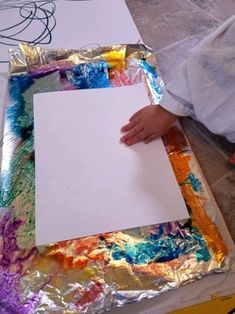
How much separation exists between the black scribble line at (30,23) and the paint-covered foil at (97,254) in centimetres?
29

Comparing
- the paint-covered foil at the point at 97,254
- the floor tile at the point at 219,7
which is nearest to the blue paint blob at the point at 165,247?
the paint-covered foil at the point at 97,254

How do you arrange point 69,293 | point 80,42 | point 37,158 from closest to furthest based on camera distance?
point 69,293
point 37,158
point 80,42

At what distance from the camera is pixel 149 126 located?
54cm

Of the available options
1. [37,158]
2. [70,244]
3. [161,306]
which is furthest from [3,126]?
[161,306]

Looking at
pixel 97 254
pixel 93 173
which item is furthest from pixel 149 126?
pixel 97 254

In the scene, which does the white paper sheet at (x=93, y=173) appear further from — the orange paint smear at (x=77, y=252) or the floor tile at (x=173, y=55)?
the floor tile at (x=173, y=55)

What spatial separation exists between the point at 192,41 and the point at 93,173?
17.9 inches

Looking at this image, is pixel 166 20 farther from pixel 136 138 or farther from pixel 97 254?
pixel 97 254

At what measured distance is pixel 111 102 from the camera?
60 cm

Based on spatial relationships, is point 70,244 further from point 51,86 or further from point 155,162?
point 51,86

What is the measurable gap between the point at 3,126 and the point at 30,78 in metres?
0.12

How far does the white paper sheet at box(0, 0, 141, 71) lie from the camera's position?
0.74 metres

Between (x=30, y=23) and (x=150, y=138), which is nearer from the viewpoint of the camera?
(x=150, y=138)

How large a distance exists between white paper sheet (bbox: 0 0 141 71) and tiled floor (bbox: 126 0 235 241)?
0.05 meters
